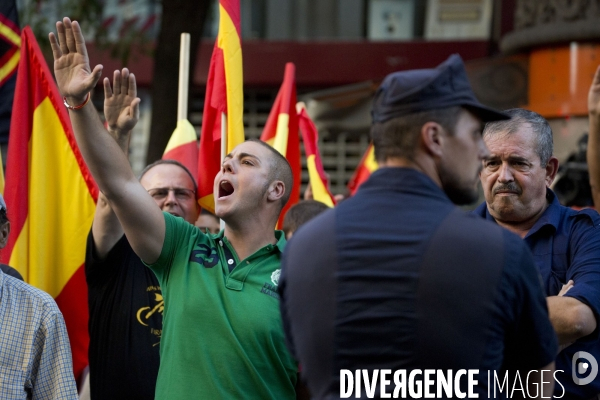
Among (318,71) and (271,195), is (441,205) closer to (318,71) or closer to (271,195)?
(271,195)

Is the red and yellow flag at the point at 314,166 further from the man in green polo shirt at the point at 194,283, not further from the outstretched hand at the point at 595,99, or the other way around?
the man in green polo shirt at the point at 194,283

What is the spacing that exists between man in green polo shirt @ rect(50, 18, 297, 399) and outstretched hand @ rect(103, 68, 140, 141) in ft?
0.17

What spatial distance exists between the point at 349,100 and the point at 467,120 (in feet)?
26.6

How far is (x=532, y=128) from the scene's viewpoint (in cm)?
369

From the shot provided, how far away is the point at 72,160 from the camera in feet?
16.8

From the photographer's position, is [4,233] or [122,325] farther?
[122,325]

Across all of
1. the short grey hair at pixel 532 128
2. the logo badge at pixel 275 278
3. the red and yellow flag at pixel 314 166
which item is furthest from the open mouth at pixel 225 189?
the red and yellow flag at pixel 314 166

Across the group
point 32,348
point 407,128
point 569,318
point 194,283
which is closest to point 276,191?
point 194,283

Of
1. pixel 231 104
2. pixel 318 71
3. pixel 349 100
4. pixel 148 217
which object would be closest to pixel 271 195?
pixel 148 217

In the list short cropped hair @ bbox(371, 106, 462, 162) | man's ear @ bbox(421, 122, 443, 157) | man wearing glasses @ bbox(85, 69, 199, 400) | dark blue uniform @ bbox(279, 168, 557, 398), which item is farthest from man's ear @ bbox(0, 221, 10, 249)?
man's ear @ bbox(421, 122, 443, 157)

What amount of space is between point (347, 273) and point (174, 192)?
2665 millimetres

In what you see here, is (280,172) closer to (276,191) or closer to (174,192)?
(276,191)

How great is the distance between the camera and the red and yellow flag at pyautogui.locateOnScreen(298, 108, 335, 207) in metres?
6.77

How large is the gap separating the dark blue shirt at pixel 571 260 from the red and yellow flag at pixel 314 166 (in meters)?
3.13
